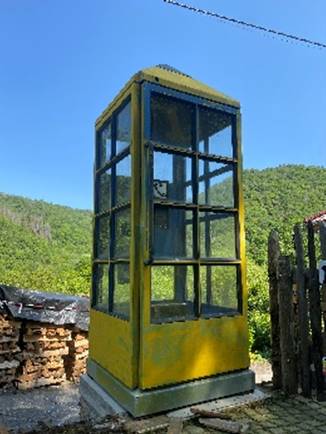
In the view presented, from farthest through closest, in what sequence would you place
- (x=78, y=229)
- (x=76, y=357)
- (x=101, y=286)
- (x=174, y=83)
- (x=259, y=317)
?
(x=78, y=229), (x=259, y=317), (x=76, y=357), (x=101, y=286), (x=174, y=83)

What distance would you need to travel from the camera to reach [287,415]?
3865 mm

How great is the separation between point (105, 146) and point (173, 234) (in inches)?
65.4

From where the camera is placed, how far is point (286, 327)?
454 cm

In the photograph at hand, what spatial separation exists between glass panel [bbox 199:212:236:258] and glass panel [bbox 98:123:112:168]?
1.56 m

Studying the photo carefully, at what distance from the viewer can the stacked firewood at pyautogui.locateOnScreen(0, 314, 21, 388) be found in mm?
9156

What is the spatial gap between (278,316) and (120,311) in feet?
6.66

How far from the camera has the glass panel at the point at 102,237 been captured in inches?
190

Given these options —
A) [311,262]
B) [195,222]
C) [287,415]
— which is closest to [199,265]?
[195,222]

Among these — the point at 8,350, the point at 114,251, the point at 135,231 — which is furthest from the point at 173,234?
the point at 8,350

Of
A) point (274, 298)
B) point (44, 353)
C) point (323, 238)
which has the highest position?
point (323, 238)

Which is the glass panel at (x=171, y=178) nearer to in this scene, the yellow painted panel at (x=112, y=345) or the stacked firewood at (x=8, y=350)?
the yellow painted panel at (x=112, y=345)

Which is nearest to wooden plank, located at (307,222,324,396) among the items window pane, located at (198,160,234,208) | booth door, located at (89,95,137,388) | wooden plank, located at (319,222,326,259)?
wooden plank, located at (319,222,326,259)

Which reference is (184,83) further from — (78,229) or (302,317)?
(78,229)

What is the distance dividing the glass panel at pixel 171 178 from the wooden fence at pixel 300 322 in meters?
1.44
